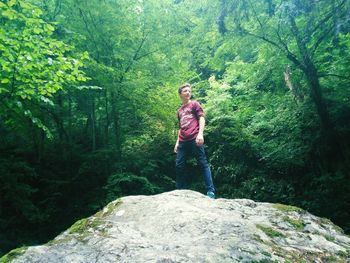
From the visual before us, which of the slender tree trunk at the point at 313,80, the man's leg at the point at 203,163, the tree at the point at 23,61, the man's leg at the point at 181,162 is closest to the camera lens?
the tree at the point at 23,61

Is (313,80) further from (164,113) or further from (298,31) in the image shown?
(164,113)

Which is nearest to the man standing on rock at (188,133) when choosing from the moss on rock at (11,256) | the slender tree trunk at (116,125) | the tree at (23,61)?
the tree at (23,61)

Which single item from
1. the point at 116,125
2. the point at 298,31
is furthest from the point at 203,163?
the point at 116,125

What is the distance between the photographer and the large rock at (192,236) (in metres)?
2.72

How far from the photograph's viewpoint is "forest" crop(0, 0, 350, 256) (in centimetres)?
743

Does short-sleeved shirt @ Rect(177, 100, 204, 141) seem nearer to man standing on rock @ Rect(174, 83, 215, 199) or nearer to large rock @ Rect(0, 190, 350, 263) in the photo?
man standing on rock @ Rect(174, 83, 215, 199)

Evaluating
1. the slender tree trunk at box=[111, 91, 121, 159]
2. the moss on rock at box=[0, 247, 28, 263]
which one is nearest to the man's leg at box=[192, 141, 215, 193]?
the moss on rock at box=[0, 247, 28, 263]

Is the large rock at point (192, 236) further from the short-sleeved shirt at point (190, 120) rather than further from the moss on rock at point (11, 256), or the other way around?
the short-sleeved shirt at point (190, 120)

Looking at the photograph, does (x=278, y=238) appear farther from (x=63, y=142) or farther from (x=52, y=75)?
(x=63, y=142)

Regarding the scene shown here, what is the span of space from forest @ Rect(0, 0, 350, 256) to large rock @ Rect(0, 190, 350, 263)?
3.51 m

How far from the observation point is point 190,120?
602 centimetres

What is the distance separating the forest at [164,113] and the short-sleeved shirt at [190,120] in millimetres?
2289

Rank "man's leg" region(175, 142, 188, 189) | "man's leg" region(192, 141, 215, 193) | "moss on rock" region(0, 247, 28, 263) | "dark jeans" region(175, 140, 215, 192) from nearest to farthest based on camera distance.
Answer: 1. "moss on rock" region(0, 247, 28, 263)
2. "man's leg" region(192, 141, 215, 193)
3. "dark jeans" region(175, 140, 215, 192)
4. "man's leg" region(175, 142, 188, 189)

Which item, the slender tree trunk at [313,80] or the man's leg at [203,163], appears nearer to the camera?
the man's leg at [203,163]
